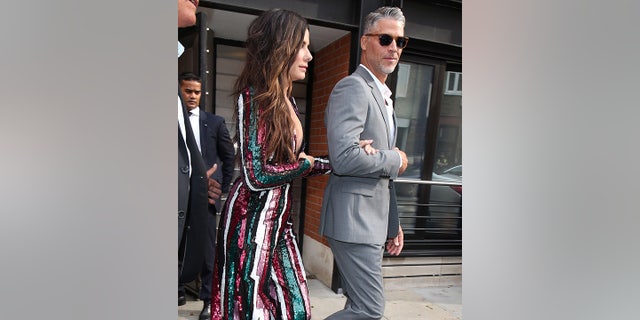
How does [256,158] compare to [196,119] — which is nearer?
[256,158]

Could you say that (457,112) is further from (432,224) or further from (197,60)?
(197,60)

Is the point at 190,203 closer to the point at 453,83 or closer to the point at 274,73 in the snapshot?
the point at 274,73

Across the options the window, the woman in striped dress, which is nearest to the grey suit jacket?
the woman in striped dress

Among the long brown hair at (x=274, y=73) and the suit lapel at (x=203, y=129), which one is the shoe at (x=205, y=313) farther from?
the long brown hair at (x=274, y=73)

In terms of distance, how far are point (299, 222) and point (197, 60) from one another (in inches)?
84.1

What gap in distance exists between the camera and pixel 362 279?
1.54m

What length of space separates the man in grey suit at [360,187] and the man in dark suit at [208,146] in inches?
49.5

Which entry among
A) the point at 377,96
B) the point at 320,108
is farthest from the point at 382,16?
the point at 320,108

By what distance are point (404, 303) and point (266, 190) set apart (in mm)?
2367

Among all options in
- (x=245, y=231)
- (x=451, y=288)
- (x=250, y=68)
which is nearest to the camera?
(x=245, y=231)

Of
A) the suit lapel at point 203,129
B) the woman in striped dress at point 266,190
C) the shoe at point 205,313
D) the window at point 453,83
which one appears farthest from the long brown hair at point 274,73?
the window at point 453,83
